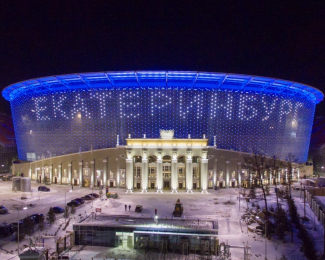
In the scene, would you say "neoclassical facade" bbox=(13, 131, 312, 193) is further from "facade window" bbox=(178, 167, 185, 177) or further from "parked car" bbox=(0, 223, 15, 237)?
"parked car" bbox=(0, 223, 15, 237)

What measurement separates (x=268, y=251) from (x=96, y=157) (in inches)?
1583

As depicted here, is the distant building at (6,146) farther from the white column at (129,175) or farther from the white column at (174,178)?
the white column at (174,178)

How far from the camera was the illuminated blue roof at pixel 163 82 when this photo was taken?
6041 cm

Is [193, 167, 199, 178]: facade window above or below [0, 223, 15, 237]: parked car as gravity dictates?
above

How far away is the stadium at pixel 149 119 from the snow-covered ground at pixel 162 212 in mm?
4852

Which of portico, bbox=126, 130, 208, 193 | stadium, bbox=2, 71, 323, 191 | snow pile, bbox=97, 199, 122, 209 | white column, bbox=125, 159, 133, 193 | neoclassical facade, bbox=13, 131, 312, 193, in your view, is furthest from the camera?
stadium, bbox=2, 71, 323, 191

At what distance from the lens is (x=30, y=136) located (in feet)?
230

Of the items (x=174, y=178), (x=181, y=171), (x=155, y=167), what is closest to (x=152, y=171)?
(x=155, y=167)

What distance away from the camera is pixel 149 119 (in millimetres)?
61531

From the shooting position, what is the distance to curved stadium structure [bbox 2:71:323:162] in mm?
61375

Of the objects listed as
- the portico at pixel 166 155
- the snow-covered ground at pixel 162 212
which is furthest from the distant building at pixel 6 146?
the portico at pixel 166 155

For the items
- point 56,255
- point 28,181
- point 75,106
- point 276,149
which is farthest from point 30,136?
point 276,149

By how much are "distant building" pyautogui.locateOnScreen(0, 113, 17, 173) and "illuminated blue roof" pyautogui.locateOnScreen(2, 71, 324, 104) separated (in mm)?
26374

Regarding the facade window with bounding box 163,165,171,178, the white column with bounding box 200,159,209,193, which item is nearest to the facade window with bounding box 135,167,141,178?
the facade window with bounding box 163,165,171,178
